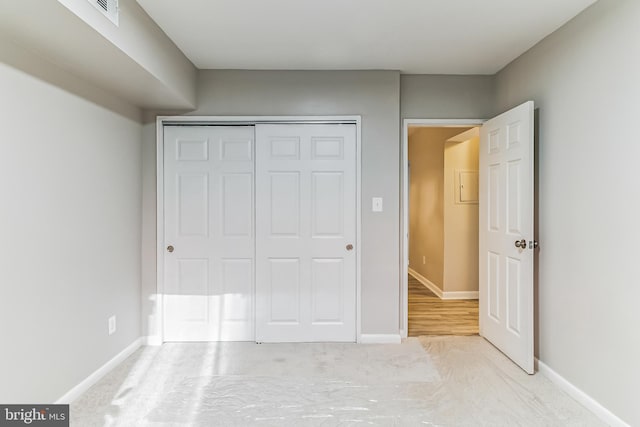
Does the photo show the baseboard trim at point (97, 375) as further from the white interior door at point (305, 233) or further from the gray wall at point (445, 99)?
the gray wall at point (445, 99)

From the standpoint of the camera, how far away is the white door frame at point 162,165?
3500 millimetres

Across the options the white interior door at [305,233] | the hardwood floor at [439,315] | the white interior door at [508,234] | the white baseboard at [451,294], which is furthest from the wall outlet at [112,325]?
the white baseboard at [451,294]

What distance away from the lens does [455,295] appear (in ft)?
17.1

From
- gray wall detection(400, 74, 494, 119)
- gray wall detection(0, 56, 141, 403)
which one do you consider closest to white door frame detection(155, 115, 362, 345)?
gray wall detection(0, 56, 141, 403)

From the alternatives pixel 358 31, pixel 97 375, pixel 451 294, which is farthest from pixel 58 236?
pixel 451 294

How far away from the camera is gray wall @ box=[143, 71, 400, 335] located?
3506 millimetres

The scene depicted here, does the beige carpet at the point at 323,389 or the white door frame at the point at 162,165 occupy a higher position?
the white door frame at the point at 162,165

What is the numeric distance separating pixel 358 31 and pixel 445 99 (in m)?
1.34

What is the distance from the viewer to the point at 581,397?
244 centimetres

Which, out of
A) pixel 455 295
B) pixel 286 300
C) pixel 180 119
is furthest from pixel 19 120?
pixel 455 295

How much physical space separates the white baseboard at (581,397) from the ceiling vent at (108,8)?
351cm

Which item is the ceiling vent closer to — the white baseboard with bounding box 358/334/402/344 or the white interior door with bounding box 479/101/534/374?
the white interior door with bounding box 479/101/534/374

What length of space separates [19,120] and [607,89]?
10.9 feet

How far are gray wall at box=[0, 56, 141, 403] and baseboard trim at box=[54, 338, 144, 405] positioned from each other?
0.04 metres
